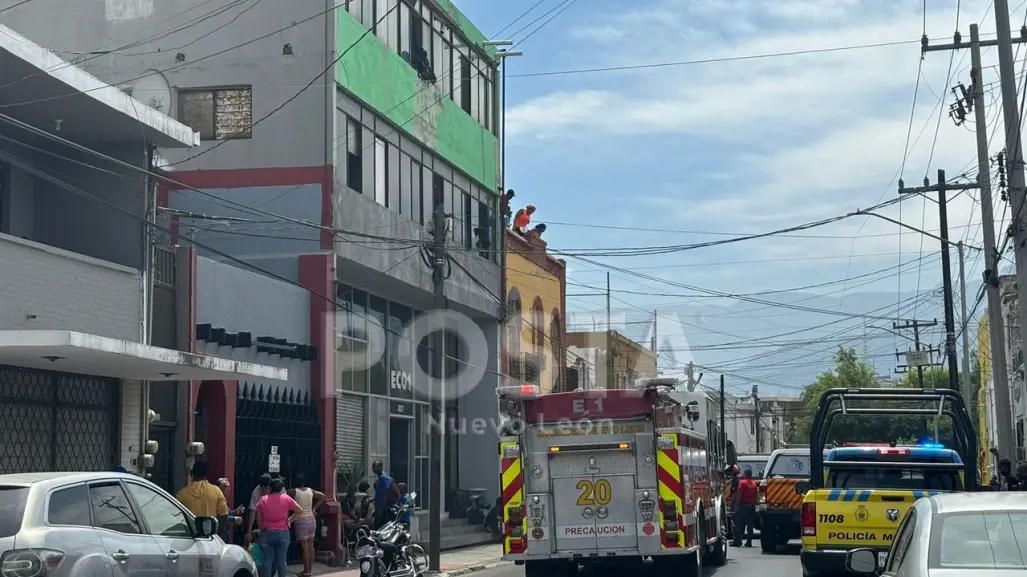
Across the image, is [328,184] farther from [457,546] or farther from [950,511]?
[950,511]

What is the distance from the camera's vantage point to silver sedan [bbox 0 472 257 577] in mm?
8469

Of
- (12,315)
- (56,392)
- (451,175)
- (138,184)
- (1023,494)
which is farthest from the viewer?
(451,175)

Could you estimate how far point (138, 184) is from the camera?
1859 cm

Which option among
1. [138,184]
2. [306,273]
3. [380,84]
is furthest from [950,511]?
[380,84]

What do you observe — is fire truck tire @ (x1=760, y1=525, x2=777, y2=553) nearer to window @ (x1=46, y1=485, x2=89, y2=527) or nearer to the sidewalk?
the sidewalk

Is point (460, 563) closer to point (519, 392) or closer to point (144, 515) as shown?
point (519, 392)

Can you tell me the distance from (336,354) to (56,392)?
378 inches

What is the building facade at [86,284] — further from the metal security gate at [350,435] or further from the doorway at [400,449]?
the doorway at [400,449]

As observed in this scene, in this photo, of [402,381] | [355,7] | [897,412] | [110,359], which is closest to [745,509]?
[402,381]

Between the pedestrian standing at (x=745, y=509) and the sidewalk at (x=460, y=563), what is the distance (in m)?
5.29

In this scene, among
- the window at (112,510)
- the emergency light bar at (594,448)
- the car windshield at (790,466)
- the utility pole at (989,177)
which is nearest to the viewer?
the window at (112,510)

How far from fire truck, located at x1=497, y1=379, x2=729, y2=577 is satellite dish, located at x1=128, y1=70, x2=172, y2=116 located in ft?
41.5

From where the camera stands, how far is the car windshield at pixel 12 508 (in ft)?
28.0

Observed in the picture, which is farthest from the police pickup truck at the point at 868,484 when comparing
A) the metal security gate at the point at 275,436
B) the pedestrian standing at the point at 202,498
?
the metal security gate at the point at 275,436
